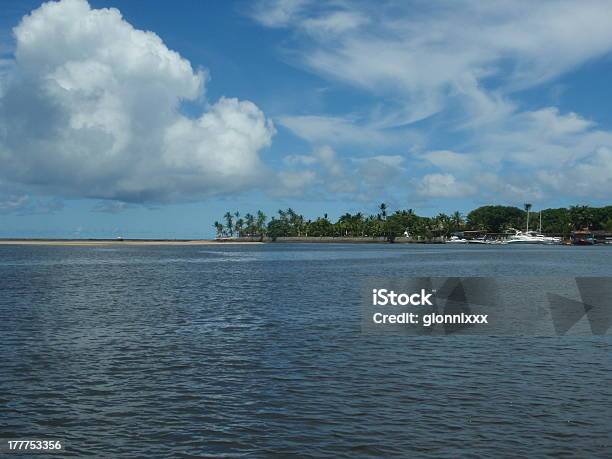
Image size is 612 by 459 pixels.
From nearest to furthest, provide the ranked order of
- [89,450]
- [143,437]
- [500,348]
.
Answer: [89,450] < [143,437] < [500,348]

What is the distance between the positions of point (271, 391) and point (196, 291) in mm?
45515

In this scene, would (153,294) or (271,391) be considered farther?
(153,294)

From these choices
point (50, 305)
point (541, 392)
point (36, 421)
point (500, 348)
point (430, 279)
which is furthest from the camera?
point (430, 279)

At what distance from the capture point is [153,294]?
62.9 meters

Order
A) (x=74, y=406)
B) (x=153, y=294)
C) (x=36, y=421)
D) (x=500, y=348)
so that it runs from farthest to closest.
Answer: (x=153, y=294), (x=500, y=348), (x=74, y=406), (x=36, y=421)

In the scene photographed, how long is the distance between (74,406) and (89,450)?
4.46 metres

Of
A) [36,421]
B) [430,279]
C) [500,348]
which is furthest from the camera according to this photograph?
[430,279]

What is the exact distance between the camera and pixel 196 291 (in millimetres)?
66750

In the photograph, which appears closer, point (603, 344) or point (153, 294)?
point (603, 344)

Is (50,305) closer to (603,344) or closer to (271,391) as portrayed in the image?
(271,391)

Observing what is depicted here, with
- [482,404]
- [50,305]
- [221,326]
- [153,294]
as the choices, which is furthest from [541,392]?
[153,294]

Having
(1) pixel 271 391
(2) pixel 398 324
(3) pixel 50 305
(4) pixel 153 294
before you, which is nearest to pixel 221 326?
(2) pixel 398 324

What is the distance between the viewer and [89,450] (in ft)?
53.8

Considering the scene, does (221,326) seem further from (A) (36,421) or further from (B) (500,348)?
(A) (36,421)
